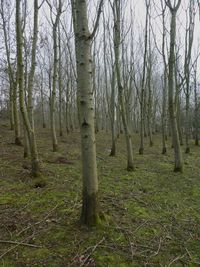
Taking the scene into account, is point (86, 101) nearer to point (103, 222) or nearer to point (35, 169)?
point (103, 222)

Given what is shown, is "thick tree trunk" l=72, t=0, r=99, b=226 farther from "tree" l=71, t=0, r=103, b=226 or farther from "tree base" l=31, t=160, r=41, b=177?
"tree base" l=31, t=160, r=41, b=177

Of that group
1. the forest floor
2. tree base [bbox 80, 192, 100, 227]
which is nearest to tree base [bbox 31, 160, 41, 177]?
the forest floor

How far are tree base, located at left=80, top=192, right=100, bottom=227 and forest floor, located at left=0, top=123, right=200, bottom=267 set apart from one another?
0.12 m

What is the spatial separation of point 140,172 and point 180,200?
247 cm

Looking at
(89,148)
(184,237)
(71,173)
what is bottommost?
(184,237)

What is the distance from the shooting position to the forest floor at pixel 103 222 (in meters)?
3.32

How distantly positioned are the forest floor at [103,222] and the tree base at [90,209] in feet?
0.40

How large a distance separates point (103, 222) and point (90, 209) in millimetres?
321

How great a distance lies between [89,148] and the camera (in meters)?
3.85

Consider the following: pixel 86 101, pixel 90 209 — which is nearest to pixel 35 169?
pixel 90 209

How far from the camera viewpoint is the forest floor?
3.32m

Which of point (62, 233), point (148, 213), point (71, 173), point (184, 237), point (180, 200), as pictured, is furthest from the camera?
point (71, 173)

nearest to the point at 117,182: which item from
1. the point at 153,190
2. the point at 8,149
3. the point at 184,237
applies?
the point at 153,190

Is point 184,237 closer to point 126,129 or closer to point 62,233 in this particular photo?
point 62,233
